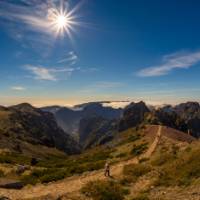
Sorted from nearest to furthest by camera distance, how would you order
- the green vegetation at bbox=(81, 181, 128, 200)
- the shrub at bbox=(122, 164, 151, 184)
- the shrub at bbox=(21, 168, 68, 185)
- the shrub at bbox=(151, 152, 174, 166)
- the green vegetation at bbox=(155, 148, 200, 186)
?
1. the green vegetation at bbox=(81, 181, 128, 200)
2. the green vegetation at bbox=(155, 148, 200, 186)
3. the shrub at bbox=(122, 164, 151, 184)
4. the shrub at bbox=(21, 168, 68, 185)
5. the shrub at bbox=(151, 152, 174, 166)

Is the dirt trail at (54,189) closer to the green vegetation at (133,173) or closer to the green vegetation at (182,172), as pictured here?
the green vegetation at (133,173)

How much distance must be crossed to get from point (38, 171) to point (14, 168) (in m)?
4.05

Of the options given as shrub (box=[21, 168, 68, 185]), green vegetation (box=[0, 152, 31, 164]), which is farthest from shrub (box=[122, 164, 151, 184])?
green vegetation (box=[0, 152, 31, 164])

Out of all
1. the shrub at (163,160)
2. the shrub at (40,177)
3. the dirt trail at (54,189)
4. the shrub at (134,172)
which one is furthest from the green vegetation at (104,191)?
the shrub at (40,177)

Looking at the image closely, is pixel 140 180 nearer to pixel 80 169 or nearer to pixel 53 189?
pixel 53 189

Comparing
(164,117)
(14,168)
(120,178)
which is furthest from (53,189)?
(164,117)

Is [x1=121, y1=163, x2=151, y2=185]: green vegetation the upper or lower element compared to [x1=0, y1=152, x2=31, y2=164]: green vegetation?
upper

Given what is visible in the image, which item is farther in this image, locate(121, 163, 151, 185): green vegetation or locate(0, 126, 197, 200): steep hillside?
locate(121, 163, 151, 185): green vegetation

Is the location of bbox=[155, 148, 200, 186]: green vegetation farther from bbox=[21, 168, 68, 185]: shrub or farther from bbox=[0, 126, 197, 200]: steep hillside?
bbox=[21, 168, 68, 185]: shrub

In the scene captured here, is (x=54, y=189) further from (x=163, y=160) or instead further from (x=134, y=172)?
(x=163, y=160)

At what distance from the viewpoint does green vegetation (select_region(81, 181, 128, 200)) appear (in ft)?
84.3

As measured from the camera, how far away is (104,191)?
26438 millimetres

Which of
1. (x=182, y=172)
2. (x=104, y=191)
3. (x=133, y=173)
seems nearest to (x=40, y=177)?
(x=133, y=173)

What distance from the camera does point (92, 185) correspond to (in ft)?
94.3
